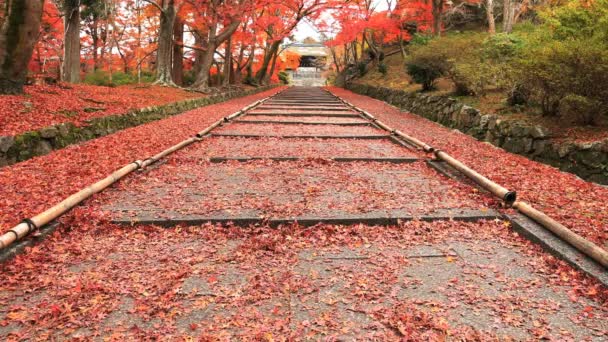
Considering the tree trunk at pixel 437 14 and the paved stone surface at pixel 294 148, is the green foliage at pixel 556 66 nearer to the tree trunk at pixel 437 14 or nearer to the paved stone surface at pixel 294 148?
the paved stone surface at pixel 294 148

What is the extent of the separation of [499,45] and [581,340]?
8902mm

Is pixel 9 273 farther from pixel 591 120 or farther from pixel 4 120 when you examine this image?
pixel 591 120

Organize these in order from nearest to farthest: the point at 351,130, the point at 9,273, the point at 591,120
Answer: the point at 9,273
the point at 591,120
the point at 351,130

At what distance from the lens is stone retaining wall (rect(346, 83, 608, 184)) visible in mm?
5059

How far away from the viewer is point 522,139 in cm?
654

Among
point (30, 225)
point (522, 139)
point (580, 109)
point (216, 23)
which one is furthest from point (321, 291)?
point (216, 23)

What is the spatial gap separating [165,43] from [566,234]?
15.1 metres

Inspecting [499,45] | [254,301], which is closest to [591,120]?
[499,45]

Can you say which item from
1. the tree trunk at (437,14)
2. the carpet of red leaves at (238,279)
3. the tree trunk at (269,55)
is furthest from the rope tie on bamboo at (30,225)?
the tree trunk at (269,55)

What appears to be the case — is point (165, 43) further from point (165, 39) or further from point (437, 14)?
point (437, 14)

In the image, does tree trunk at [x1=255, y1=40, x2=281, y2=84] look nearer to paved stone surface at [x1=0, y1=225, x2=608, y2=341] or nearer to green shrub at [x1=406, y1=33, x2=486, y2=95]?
green shrub at [x1=406, y1=33, x2=486, y2=95]

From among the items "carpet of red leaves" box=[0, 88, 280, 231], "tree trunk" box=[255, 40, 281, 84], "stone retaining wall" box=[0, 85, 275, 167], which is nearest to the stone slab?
"carpet of red leaves" box=[0, 88, 280, 231]

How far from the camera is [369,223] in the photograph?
3766mm

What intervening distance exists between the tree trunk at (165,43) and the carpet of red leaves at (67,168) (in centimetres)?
743
